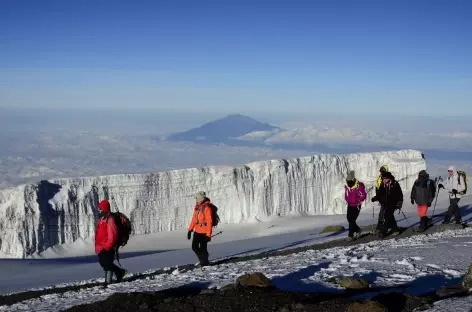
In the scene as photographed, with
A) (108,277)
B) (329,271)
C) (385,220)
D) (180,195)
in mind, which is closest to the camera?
(329,271)

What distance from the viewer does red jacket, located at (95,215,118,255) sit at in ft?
28.3

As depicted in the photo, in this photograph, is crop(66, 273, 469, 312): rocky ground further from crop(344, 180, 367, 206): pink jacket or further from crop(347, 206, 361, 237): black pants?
crop(347, 206, 361, 237): black pants

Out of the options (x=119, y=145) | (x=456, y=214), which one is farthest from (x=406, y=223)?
(x=119, y=145)

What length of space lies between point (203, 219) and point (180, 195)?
16.4m

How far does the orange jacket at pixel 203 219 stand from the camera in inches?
396

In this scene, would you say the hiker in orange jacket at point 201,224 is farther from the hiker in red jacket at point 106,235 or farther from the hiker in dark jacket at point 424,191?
the hiker in dark jacket at point 424,191

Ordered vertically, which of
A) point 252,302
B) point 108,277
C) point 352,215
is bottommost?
point 108,277

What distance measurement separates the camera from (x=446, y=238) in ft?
38.0

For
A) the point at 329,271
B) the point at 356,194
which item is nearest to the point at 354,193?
the point at 356,194

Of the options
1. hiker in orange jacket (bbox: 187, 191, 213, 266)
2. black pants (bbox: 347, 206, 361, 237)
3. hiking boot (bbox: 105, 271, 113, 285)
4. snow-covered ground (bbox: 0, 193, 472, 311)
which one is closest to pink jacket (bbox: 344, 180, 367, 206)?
black pants (bbox: 347, 206, 361, 237)

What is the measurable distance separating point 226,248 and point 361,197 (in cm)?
646

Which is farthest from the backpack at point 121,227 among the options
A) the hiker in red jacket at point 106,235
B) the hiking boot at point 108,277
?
the hiking boot at point 108,277

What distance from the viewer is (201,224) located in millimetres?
10164

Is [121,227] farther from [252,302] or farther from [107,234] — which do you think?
[252,302]
